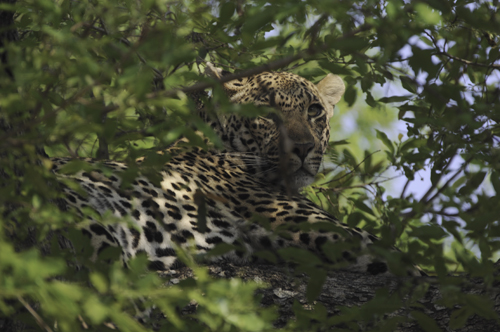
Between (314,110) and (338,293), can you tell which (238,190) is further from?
(338,293)

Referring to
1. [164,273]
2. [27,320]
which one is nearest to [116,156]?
[164,273]

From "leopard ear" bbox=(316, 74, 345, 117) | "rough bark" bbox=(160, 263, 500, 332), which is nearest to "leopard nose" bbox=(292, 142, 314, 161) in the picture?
"leopard ear" bbox=(316, 74, 345, 117)

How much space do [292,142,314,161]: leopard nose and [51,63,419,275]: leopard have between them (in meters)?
0.01

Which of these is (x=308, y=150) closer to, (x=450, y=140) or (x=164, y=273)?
(x=164, y=273)

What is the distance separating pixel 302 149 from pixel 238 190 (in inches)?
33.2

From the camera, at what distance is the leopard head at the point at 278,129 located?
6238 mm

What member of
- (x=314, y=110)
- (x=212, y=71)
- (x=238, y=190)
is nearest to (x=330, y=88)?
(x=314, y=110)

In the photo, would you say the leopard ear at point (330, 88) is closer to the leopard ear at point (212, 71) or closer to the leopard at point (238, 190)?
the leopard at point (238, 190)

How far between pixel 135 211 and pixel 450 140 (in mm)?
2820

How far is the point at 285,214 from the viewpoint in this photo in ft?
19.0

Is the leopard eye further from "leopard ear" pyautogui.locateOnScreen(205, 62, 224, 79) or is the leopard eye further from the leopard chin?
"leopard ear" pyautogui.locateOnScreen(205, 62, 224, 79)

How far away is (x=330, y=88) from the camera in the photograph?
7.70 m

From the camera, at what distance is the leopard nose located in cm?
614

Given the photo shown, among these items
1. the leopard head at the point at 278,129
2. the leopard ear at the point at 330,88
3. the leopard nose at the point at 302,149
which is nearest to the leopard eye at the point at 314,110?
the leopard head at the point at 278,129
